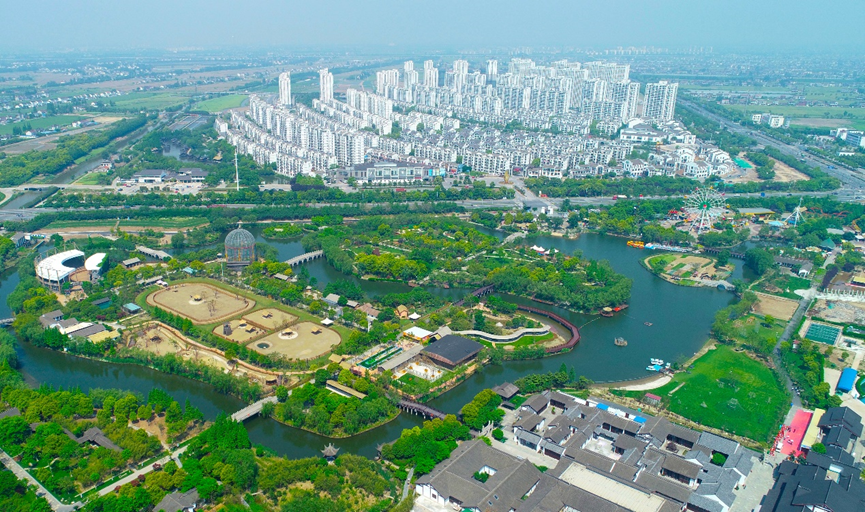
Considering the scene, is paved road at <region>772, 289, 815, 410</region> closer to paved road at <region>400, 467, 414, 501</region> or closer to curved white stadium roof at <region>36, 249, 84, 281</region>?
paved road at <region>400, 467, 414, 501</region>

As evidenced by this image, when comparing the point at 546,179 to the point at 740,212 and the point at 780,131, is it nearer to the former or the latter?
the point at 740,212

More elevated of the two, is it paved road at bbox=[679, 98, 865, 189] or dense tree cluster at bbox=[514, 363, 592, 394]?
paved road at bbox=[679, 98, 865, 189]

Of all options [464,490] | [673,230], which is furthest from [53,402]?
[673,230]

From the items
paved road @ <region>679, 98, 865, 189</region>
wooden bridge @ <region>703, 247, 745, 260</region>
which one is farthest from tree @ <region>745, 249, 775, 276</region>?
paved road @ <region>679, 98, 865, 189</region>

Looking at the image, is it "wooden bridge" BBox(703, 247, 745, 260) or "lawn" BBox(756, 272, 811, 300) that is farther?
"wooden bridge" BBox(703, 247, 745, 260)

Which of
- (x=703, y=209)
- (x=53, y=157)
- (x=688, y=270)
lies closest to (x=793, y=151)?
(x=703, y=209)

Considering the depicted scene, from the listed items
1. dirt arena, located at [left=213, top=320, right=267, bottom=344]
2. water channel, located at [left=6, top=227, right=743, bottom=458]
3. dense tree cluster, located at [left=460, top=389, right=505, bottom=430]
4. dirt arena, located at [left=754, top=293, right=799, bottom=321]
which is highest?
dense tree cluster, located at [left=460, top=389, right=505, bottom=430]
